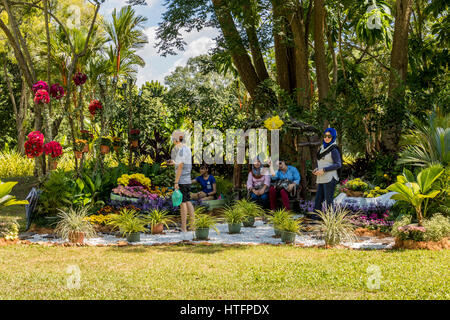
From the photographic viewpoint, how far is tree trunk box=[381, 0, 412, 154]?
1151cm

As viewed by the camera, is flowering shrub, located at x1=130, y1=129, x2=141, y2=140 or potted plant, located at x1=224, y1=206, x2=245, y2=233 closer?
potted plant, located at x1=224, y1=206, x2=245, y2=233

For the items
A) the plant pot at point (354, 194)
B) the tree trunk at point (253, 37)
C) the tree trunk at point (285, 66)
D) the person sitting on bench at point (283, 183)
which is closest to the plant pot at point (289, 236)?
the person sitting on bench at point (283, 183)

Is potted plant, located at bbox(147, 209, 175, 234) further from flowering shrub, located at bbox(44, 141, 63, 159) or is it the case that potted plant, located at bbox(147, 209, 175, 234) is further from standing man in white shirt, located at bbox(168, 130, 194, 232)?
flowering shrub, located at bbox(44, 141, 63, 159)

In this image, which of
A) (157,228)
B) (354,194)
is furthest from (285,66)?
(157,228)

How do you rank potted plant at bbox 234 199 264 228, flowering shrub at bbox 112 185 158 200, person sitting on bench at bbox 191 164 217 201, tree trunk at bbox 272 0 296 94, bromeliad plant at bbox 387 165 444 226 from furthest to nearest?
tree trunk at bbox 272 0 296 94
person sitting on bench at bbox 191 164 217 201
flowering shrub at bbox 112 185 158 200
potted plant at bbox 234 199 264 228
bromeliad plant at bbox 387 165 444 226

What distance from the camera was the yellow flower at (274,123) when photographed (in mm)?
9641

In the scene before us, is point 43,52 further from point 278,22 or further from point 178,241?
point 178,241

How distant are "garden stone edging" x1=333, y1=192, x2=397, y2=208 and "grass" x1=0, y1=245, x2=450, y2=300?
97.9 inches

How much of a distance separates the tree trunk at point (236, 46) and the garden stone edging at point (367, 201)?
4.63 m

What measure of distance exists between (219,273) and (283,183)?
14.1 feet

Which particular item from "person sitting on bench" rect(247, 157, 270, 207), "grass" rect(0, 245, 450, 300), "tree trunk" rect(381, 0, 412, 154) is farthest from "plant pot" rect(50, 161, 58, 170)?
"tree trunk" rect(381, 0, 412, 154)

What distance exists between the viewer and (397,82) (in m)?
11.9

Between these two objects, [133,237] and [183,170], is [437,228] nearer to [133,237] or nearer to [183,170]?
[183,170]

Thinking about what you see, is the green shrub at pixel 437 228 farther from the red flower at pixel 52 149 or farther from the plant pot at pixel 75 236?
the red flower at pixel 52 149
